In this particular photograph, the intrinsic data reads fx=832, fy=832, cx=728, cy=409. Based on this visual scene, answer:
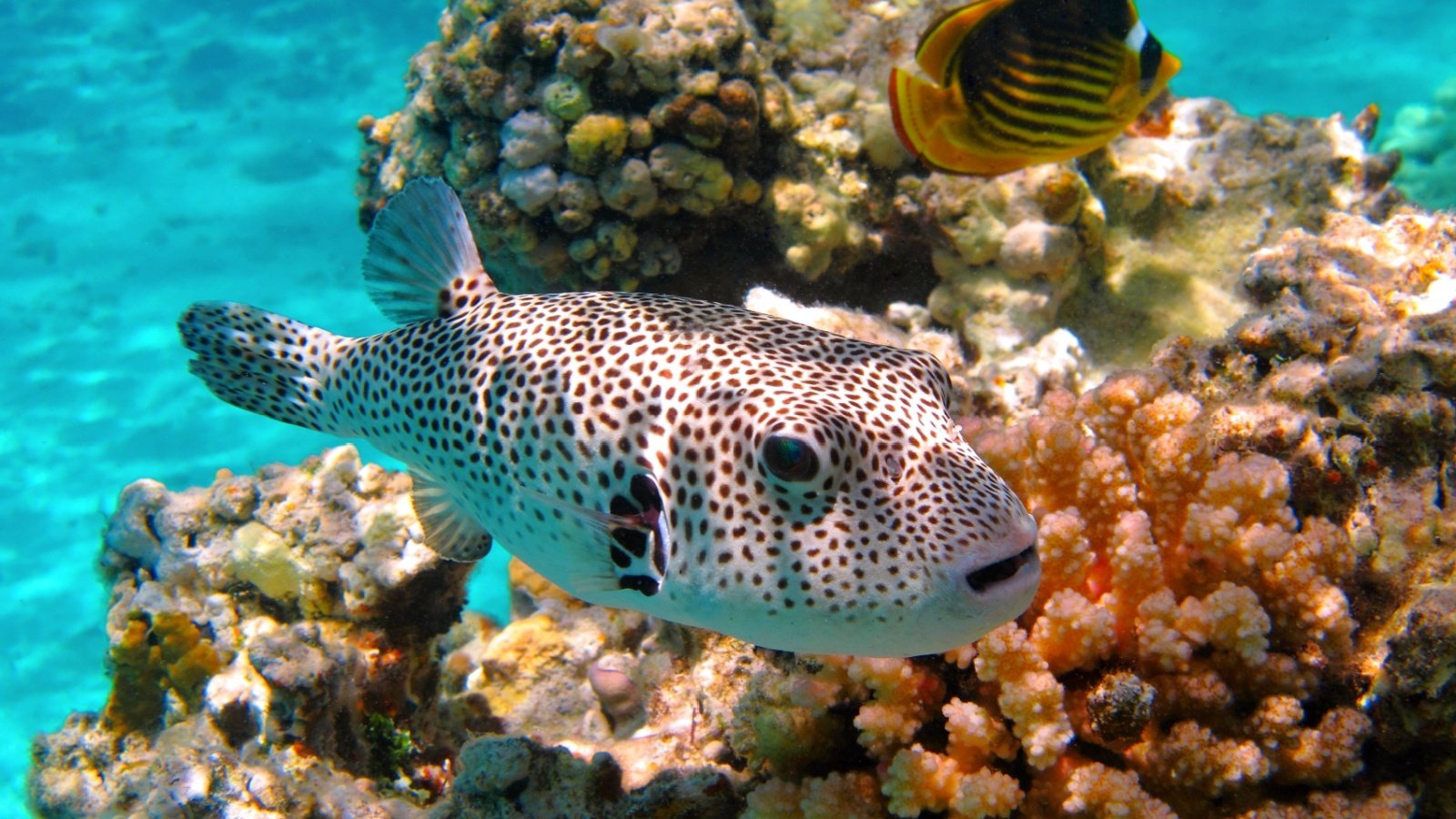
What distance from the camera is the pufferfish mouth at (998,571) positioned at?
75.5 inches

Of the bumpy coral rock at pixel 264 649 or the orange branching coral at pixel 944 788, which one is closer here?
the orange branching coral at pixel 944 788

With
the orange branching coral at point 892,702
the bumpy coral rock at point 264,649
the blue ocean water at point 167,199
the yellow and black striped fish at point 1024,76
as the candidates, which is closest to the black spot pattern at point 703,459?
A: the orange branching coral at point 892,702

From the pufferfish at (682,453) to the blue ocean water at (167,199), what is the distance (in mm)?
13644

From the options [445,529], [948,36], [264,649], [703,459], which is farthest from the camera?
[948,36]

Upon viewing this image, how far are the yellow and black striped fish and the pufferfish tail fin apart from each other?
9.28 feet

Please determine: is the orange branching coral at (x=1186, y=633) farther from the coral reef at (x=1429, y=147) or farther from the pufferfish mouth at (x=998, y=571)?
the coral reef at (x=1429, y=147)

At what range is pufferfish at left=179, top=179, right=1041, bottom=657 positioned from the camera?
2020 mm

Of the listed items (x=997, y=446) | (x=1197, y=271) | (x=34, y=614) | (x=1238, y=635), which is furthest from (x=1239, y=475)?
(x=34, y=614)

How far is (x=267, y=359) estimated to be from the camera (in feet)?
11.2

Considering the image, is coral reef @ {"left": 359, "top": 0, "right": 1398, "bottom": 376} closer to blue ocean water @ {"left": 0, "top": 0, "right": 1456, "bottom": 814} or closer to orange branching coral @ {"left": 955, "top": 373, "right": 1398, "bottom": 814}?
orange branching coral @ {"left": 955, "top": 373, "right": 1398, "bottom": 814}

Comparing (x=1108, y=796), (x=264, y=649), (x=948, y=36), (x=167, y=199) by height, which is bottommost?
(x=1108, y=796)

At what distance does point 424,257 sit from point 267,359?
0.81m

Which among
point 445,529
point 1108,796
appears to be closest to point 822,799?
point 1108,796

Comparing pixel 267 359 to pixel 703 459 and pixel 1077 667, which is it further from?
pixel 1077 667
